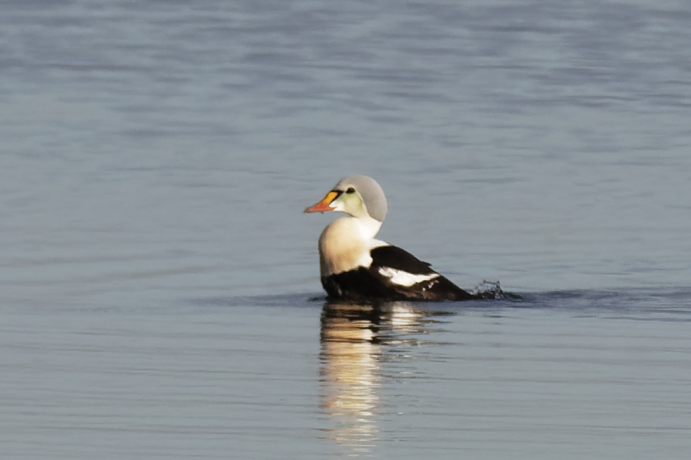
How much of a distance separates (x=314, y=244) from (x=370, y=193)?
1572 millimetres

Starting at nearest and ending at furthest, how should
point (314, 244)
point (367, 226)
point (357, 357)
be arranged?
point (357, 357) → point (367, 226) → point (314, 244)

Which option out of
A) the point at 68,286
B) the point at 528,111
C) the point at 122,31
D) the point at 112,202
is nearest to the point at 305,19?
the point at 122,31

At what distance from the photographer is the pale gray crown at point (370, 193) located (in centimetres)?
1403

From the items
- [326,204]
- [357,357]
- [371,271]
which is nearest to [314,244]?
[326,204]

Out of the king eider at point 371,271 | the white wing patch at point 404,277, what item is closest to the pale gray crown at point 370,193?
the king eider at point 371,271

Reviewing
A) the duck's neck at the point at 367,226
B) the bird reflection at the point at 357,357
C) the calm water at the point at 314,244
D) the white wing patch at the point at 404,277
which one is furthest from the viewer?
the duck's neck at the point at 367,226

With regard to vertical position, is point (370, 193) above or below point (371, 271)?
above

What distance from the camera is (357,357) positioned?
10.8 meters

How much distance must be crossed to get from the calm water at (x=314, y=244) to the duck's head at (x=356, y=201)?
60cm

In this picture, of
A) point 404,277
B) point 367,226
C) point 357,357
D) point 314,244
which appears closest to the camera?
point 357,357

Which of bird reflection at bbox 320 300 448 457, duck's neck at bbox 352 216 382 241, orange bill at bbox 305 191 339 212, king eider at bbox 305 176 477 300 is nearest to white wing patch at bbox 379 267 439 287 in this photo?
king eider at bbox 305 176 477 300

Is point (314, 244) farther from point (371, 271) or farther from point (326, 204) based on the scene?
point (371, 271)

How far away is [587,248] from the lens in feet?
51.3

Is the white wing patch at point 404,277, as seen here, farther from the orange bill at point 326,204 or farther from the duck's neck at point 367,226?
the orange bill at point 326,204
